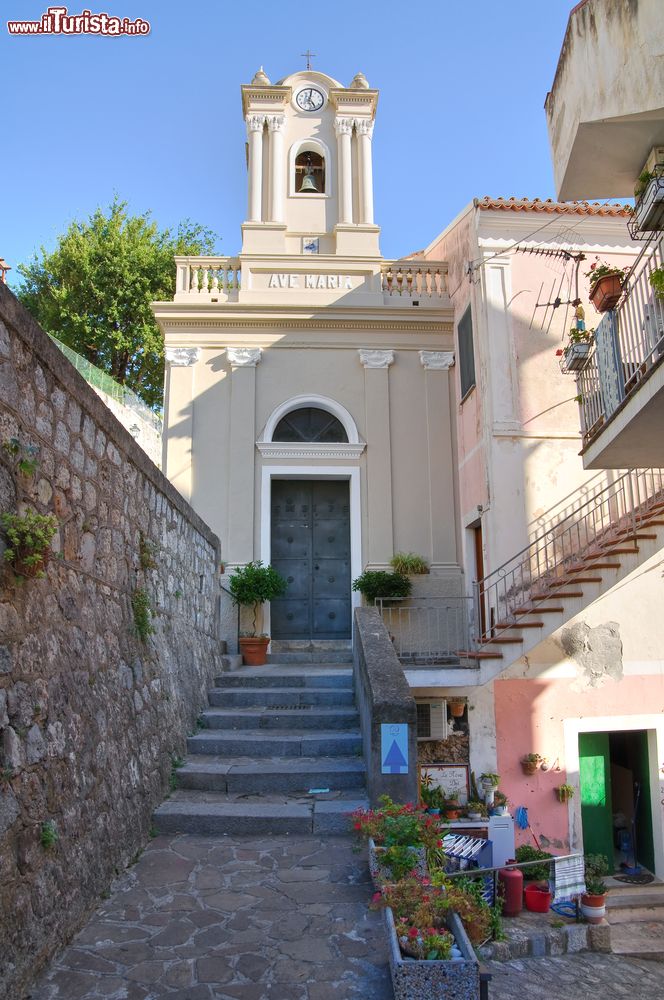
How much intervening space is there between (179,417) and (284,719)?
684 centimetres

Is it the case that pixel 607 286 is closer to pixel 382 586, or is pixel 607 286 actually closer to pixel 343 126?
pixel 382 586

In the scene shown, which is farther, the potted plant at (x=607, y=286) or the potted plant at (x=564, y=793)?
the potted plant at (x=564, y=793)

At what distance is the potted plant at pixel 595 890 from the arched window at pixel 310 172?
11917 millimetres

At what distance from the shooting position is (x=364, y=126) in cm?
1429

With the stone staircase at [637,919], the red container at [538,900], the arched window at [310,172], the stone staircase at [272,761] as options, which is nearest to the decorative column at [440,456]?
the arched window at [310,172]

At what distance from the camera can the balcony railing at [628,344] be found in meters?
6.39

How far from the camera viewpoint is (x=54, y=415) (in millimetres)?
3939

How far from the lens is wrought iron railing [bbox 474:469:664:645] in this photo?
32.4ft

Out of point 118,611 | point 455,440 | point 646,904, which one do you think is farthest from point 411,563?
point 118,611

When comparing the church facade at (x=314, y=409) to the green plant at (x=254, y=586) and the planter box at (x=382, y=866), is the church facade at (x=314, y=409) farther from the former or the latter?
the planter box at (x=382, y=866)

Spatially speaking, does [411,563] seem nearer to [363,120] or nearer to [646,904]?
[646,904]

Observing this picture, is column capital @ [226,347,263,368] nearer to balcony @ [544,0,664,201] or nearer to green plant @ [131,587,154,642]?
balcony @ [544,0,664,201]

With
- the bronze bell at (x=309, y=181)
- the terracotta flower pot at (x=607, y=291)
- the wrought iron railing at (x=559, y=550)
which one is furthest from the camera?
the bronze bell at (x=309, y=181)

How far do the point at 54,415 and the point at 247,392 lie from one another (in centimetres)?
875
